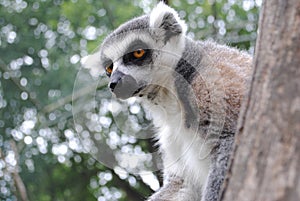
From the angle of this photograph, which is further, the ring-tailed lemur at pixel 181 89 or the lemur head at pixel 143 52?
the lemur head at pixel 143 52

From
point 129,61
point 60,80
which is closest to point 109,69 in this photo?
point 129,61

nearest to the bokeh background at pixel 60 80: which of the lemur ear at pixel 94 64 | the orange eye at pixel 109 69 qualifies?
the lemur ear at pixel 94 64

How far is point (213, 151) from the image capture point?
3203 millimetres

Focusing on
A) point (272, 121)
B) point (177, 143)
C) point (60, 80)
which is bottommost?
point (272, 121)

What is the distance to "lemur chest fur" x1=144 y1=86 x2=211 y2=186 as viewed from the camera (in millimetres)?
3312

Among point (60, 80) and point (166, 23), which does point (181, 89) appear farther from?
point (60, 80)

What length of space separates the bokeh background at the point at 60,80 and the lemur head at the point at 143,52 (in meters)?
1.99

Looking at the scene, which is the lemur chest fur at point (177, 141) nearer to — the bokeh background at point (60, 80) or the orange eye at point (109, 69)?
the orange eye at point (109, 69)

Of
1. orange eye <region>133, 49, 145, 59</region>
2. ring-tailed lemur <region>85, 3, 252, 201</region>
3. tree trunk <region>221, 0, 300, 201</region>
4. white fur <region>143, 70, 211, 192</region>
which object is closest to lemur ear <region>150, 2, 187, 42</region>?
ring-tailed lemur <region>85, 3, 252, 201</region>

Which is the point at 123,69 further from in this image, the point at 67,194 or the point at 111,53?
the point at 67,194

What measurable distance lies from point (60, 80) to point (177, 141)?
3.37 meters

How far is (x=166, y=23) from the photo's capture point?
12.4 ft

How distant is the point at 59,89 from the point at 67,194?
1740 millimetres

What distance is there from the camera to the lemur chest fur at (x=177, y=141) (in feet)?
10.9
